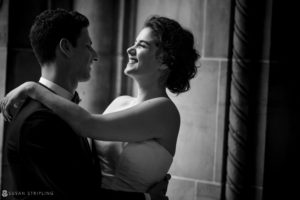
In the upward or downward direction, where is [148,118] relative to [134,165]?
upward

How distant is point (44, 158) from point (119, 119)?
43 cm

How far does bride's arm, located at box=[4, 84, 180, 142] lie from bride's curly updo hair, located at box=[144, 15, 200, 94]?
17cm

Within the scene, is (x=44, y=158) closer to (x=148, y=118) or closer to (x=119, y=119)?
(x=119, y=119)

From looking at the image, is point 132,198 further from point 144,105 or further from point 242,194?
point 242,194

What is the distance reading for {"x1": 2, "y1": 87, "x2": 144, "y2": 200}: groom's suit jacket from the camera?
5.70 feet

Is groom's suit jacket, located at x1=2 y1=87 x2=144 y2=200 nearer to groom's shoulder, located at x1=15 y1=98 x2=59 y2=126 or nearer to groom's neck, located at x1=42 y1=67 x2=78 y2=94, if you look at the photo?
groom's shoulder, located at x1=15 y1=98 x2=59 y2=126

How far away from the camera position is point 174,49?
2225 millimetres

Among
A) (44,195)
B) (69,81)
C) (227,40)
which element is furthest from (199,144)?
(44,195)

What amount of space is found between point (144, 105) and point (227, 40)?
2.39ft

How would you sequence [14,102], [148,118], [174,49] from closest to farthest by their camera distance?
[14,102], [148,118], [174,49]

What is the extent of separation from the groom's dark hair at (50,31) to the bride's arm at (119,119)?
17 centimetres

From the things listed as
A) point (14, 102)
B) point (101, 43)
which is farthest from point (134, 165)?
point (101, 43)

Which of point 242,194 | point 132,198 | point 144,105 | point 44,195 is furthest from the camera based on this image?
point 242,194

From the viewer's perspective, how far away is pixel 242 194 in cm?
254
